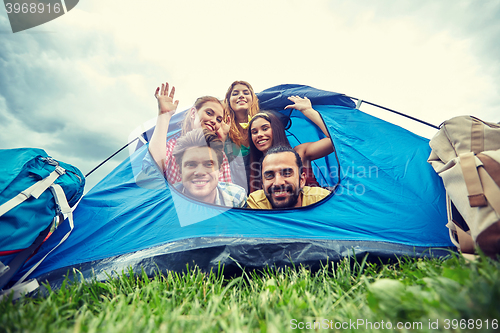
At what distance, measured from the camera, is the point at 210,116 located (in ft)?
6.49

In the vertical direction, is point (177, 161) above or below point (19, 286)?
above

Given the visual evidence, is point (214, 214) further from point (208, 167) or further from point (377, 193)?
point (377, 193)

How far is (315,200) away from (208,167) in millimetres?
769

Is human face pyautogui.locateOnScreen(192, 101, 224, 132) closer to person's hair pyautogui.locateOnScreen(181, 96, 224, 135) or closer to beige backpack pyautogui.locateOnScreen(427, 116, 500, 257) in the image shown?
person's hair pyautogui.locateOnScreen(181, 96, 224, 135)

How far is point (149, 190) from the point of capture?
1439 mm

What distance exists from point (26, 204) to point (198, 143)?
1.00 m

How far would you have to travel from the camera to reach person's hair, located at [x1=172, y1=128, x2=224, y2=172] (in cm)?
166

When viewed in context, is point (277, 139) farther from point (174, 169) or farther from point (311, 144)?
point (174, 169)

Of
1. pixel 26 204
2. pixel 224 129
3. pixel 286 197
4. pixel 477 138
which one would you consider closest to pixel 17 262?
pixel 26 204

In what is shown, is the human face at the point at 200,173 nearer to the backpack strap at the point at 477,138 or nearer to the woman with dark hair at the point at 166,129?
the woman with dark hair at the point at 166,129

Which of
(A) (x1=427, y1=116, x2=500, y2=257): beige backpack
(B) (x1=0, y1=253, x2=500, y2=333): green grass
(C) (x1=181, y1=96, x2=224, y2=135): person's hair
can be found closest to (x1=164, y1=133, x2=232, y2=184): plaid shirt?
(C) (x1=181, y1=96, x2=224, y2=135): person's hair

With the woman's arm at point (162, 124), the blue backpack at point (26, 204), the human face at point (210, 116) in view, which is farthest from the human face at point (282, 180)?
the blue backpack at point (26, 204)

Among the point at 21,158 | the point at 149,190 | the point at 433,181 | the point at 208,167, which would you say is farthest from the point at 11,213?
the point at 433,181

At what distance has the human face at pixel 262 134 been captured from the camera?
6.03ft
